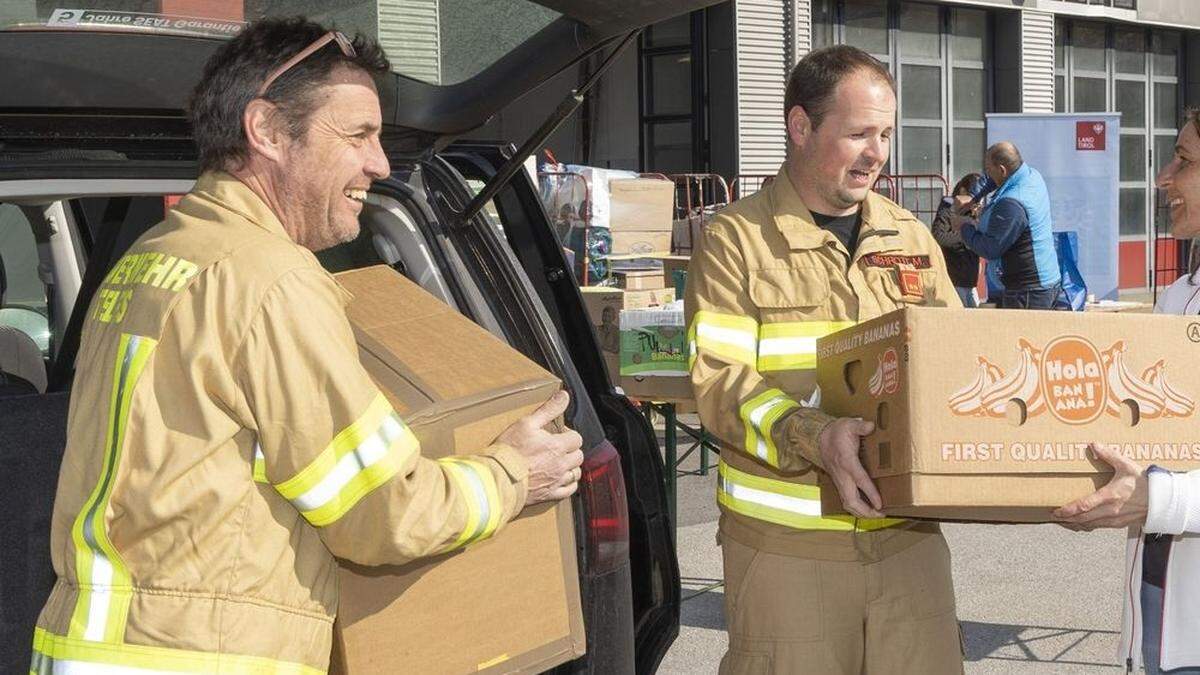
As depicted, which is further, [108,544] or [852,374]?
Result: [852,374]

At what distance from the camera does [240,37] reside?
6.88ft

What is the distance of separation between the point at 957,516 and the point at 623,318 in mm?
3644

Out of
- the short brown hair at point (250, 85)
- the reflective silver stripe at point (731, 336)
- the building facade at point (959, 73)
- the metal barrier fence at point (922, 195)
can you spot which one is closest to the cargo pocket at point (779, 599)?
the reflective silver stripe at point (731, 336)

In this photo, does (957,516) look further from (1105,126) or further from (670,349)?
(1105,126)

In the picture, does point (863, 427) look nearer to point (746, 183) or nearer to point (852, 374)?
point (852, 374)

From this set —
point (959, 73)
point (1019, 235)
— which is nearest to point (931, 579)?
point (1019, 235)

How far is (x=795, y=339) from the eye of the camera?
2953 millimetres

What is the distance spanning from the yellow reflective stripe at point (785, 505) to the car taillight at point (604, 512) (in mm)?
354

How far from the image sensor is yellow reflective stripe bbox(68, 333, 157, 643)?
6.03 ft

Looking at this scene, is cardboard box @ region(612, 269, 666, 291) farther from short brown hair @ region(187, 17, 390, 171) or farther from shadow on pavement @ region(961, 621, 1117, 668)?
short brown hair @ region(187, 17, 390, 171)

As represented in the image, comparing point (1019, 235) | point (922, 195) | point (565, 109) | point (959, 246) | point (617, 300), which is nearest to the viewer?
point (565, 109)

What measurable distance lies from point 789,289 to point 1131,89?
20236 mm

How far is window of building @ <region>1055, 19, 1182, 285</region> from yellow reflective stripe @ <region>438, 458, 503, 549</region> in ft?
63.2

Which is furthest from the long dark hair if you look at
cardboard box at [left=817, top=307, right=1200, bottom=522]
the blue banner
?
cardboard box at [left=817, top=307, right=1200, bottom=522]
